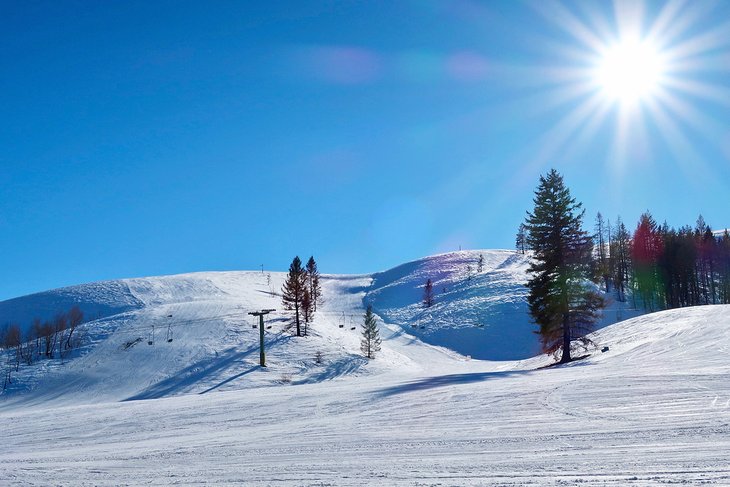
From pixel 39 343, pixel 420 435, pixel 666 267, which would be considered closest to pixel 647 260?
pixel 666 267

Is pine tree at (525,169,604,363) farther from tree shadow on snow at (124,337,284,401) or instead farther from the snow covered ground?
tree shadow on snow at (124,337,284,401)

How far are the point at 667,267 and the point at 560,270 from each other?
135ft

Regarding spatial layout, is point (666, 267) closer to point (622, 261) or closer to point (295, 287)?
point (622, 261)

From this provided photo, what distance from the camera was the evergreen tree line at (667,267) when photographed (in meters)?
59.6

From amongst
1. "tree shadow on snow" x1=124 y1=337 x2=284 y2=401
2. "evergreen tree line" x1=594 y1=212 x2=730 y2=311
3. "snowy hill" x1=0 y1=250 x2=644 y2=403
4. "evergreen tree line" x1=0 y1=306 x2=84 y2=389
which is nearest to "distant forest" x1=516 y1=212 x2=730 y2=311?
"evergreen tree line" x1=594 y1=212 x2=730 y2=311

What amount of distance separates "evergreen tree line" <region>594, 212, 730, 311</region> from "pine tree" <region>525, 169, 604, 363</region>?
2712cm

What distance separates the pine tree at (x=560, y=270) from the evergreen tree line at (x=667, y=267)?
A: 2712 cm

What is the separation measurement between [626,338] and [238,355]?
3317cm

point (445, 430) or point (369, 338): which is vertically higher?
point (445, 430)

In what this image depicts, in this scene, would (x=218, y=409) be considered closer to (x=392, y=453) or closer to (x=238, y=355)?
(x=392, y=453)

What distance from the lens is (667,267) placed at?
60031 mm

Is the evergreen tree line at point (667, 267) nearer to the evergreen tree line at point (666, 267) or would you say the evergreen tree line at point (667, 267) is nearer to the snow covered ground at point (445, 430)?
the evergreen tree line at point (666, 267)

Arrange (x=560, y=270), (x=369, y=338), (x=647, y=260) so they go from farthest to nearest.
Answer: (x=647, y=260), (x=369, y=338), (x=560, y=270)

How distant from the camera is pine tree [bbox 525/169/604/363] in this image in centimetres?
2791
